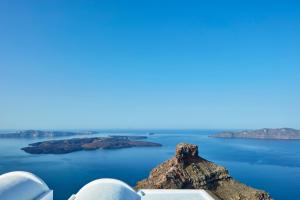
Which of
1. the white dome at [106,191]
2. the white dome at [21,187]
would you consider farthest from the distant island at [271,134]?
the white dome at [21,187]

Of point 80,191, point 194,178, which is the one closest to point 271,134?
point 194,178

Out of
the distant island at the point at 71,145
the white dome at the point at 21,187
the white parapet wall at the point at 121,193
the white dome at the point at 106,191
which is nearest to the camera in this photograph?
the white dome at the point at 106,191

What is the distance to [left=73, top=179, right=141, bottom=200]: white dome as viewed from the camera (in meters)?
11.6

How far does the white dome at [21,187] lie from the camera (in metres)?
12.0

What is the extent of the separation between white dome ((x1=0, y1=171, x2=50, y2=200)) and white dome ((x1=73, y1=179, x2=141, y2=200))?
83.2 inches

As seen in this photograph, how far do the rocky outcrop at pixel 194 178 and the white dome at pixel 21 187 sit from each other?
720 inches

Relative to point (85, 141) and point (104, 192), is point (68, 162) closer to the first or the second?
point (85, 141)

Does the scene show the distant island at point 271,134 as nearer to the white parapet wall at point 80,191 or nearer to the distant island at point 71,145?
the distant island at point 71,145

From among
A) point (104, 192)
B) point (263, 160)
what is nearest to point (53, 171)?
point (263, 160)

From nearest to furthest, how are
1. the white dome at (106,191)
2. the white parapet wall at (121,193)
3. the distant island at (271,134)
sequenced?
the white dome at (106,191) → the white parapet wall at (121,193) → the distant island at (271,134)

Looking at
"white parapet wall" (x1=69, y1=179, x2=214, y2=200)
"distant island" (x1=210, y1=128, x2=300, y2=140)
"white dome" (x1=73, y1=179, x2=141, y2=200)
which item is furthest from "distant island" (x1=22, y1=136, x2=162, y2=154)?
"white dome" (x1=73, y1=179, x2=141, y2=200)

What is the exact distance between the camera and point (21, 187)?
12984mm

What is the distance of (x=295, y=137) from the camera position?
181 meters

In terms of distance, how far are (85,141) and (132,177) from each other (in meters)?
68.4
